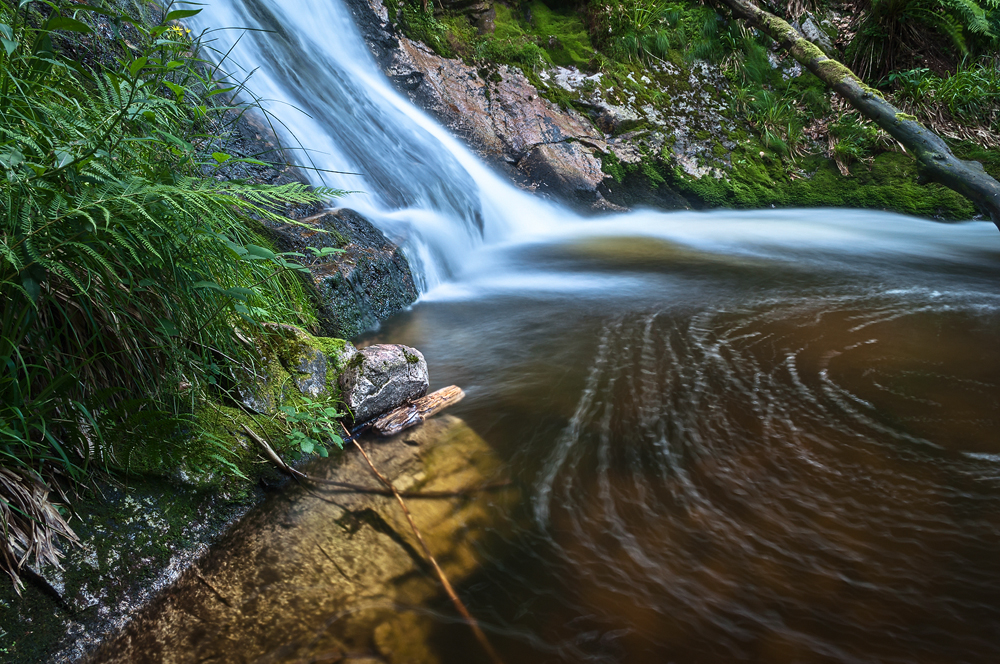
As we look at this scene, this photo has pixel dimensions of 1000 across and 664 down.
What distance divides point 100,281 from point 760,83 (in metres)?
9.90

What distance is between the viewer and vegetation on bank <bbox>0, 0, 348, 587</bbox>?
1.47 metres

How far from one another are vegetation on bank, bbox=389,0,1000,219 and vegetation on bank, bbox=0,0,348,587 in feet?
22.0

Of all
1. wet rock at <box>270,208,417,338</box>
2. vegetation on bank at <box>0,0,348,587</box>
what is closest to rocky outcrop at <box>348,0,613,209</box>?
wet rock at <box>270,208,417,338</box>

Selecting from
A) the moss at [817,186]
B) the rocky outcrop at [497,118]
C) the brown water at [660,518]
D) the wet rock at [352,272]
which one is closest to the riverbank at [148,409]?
the brown water at [660,518]

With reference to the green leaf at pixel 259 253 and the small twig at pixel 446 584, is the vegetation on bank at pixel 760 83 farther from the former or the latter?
the green leaf at pixel 259 253

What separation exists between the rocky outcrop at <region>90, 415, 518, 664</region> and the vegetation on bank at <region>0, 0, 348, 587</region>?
28 centimetres

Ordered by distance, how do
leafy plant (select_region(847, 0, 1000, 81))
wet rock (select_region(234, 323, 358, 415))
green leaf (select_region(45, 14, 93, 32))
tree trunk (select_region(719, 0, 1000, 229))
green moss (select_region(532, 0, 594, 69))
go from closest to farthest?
green leaf (select_region(45, 14, 93, 32)) → wet rock (select_region(234, 323, 358, 415)) → tree trunk (select_region(719, 0, 1000, 229)) → leafy plant (select_region(847, 0, 1000, 81)) → green moss (select_region(532, 0, 594, 69))

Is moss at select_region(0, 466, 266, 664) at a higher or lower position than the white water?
lower

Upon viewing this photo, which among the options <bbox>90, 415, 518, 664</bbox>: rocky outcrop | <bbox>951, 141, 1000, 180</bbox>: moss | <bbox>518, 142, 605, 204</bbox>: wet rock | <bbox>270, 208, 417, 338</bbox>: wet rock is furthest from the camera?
<bbox>518, 142, 605, 204</bbox>: wet rock

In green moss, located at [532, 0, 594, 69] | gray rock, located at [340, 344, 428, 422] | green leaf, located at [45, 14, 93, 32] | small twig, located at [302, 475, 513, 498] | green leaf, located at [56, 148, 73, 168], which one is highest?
green moss, located at [532, 0, 594, 69]

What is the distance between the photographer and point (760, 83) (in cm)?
902

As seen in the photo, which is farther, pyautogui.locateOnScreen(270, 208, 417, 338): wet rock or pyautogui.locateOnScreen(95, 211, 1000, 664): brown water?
pyautogui.locateOnScreen(270, 208, 417, 338): wet rock

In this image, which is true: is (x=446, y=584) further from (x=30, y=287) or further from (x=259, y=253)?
(x=30, y=287)

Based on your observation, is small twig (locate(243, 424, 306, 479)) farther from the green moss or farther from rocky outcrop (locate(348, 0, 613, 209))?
the green moss
